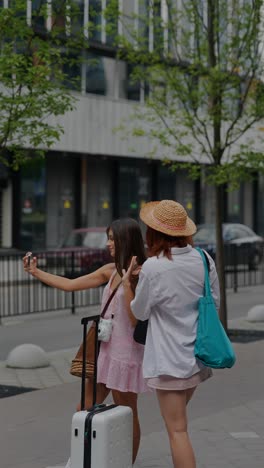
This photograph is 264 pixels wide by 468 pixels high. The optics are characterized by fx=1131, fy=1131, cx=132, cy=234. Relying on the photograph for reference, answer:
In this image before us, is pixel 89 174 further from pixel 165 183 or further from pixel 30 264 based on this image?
pixel 30 264

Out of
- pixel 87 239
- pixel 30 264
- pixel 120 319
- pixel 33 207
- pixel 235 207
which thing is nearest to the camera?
pixel 30 264

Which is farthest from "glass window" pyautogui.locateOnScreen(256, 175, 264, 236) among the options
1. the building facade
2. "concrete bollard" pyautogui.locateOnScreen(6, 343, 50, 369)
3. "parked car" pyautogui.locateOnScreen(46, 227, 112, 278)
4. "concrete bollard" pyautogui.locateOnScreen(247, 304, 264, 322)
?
"concrete bollard" pyautogui.locateOnScreen(6, 343, 50, 369)

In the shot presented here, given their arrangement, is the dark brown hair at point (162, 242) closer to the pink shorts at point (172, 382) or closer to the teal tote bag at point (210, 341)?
the teal tote bag at point (210, 341)

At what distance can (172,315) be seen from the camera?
19.5ft

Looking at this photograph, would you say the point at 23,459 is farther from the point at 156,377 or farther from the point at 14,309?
the point at 14,309

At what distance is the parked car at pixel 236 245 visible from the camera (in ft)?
81.4

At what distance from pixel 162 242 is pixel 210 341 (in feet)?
1.92

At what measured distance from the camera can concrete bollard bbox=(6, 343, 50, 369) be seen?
12.1m

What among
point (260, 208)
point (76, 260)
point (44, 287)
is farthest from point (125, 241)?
point (260, 208)

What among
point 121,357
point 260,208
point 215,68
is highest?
point 215,68

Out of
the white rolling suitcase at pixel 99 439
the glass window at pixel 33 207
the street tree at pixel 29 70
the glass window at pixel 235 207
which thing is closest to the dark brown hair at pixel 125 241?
the white rolling suitcase at pixel 99 439

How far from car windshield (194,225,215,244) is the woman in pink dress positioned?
24.3 metres

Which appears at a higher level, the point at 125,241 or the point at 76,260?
the point at 125,241

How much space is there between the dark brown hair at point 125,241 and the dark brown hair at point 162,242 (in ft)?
1.61
